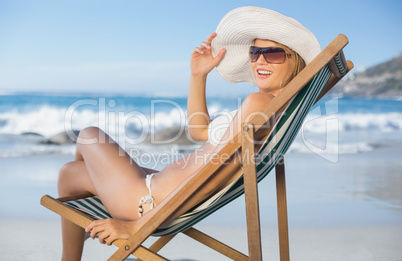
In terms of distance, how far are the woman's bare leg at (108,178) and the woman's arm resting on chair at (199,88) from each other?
0.44 metres

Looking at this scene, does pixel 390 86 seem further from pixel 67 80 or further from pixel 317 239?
pixel 317 239

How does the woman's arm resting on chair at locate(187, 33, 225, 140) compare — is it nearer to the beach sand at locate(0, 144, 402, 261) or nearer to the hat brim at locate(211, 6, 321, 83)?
the hat brim at locate(211, 6, 321, 83)

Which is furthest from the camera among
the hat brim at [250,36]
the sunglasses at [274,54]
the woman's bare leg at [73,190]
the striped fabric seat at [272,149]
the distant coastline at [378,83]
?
the distant coastline at [378,83]

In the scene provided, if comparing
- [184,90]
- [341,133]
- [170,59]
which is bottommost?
[341,133]

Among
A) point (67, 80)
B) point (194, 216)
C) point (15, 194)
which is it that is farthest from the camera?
point (67, 80)

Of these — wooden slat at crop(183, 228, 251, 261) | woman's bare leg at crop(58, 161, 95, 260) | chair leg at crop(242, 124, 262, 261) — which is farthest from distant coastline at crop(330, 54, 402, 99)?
chair leg at crop(242, 124, 262, 261)

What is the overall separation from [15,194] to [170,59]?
41.2 feet

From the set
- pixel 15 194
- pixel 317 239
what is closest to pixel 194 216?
pixel 317 239

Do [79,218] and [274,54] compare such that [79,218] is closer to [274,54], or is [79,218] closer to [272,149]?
[272,149]

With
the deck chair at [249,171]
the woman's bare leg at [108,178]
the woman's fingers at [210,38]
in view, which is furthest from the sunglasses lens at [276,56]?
the woman's bare leg at [108,178]

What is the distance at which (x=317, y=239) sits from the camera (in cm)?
362

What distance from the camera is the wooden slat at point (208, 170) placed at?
168 cm

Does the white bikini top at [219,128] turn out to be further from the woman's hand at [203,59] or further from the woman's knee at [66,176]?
the woman's knee at [66,176]

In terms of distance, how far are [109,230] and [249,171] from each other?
0.58m
